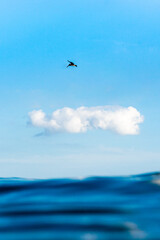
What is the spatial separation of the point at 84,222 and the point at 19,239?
5.26ft

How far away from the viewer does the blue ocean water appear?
19.7ft

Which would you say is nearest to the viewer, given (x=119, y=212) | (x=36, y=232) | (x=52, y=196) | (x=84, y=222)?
(x=36, y=232)

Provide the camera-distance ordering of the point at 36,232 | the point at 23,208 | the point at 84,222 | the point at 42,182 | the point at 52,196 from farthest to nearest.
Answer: the point at 42,182, the point at 52,196, the point at 23,208, the point at 84,222, the point at 36,232

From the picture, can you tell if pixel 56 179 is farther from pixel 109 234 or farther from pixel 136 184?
pixel 109 234

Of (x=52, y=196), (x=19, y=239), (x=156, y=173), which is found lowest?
(x=19, y=239)

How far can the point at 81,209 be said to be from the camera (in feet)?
25.2

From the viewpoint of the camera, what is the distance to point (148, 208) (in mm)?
7707

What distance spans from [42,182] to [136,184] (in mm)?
3427

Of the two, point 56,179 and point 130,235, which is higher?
point 56,179

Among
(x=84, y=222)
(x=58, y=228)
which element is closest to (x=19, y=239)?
(x=58, y=228)

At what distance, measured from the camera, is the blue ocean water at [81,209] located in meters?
6.01

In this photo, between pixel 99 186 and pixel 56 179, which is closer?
pixel 99 186

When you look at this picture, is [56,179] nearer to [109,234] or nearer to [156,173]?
[156,173]

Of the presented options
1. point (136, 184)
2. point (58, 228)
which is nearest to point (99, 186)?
point (136, 184)
